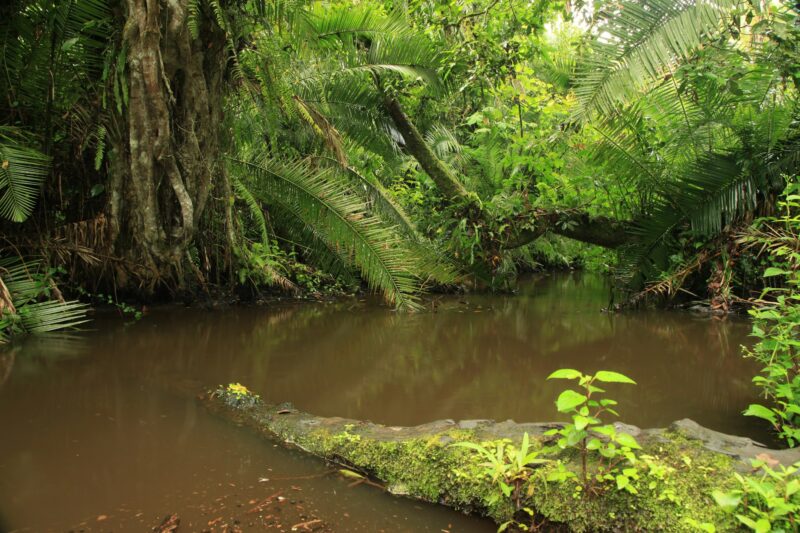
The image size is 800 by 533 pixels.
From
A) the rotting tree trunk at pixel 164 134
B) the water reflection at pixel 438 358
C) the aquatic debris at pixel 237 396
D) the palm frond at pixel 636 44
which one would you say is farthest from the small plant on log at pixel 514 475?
the rotting tree trunk at pixel 164 134

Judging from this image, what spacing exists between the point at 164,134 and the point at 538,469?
4.05m

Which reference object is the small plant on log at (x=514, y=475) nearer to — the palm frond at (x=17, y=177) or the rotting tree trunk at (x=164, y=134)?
the rotting tree trunk at (x=164, y=134)

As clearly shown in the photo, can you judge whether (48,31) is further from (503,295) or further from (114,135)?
(503,295)

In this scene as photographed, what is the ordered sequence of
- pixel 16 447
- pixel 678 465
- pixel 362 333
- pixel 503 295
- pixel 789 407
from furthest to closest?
pixel 503 295
pixel 362 333
pixel 16 447
pixel 789 407
pixel 678 465

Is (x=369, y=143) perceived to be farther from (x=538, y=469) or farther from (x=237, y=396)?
(x=538, y=469)

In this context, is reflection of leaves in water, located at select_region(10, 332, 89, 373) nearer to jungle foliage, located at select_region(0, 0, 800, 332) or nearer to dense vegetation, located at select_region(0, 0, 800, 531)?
dense vegetation, located at select_region(0, 0, 800, 531)

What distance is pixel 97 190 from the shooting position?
5.30m

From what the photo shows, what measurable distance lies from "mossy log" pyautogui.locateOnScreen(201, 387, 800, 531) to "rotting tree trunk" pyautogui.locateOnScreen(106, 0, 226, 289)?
2.85 metres

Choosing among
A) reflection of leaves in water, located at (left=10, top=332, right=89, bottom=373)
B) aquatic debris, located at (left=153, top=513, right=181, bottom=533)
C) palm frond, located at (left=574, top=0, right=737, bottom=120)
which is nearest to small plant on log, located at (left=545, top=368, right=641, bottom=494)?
aquatic debris, located at (left=153, top=513, right=181, bottom=533)

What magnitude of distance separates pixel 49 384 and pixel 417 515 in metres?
2.51

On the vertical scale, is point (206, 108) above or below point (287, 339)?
above

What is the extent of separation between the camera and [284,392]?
130 inches

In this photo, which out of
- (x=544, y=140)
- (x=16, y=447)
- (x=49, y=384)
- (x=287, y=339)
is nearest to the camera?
(x=16, y=447)

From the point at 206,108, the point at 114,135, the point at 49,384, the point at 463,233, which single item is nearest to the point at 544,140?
the point at 463,233
